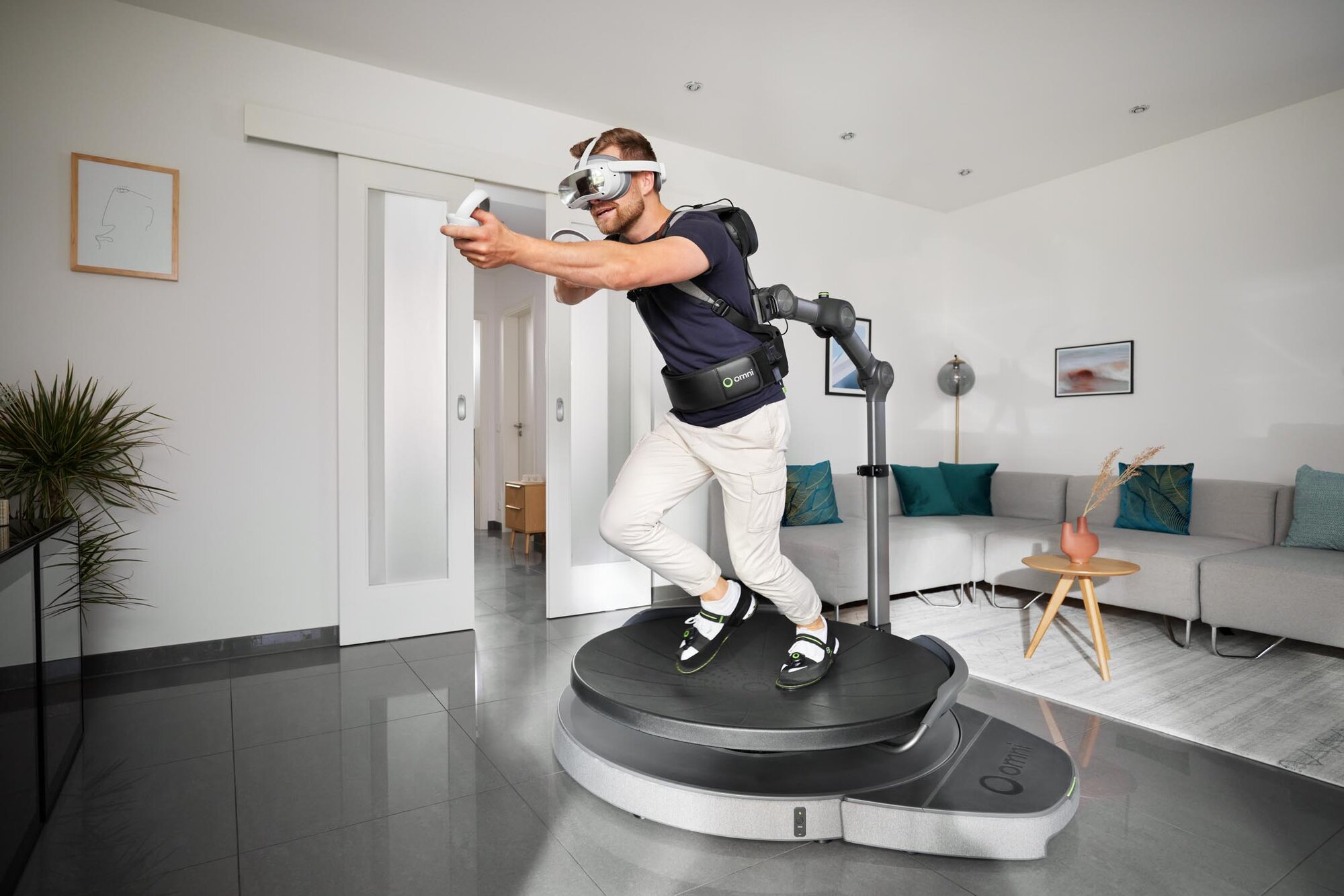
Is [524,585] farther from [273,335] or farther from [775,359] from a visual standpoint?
Result: [775,359]

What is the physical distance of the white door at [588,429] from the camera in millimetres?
4035

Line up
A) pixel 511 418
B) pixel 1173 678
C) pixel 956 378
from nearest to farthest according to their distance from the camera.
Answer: pixel 1173 678 < pixel 956 378 < pixel 511 418

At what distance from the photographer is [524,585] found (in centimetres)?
480

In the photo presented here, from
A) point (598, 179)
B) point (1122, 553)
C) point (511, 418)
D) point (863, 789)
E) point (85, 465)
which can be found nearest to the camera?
point (863, 789)

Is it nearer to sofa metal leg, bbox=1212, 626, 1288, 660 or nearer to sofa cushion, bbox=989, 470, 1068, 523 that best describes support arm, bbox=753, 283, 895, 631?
sofa metal leg, bbox=1212, 626, 1288, 660

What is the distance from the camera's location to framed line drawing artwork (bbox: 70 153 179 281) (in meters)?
2.94

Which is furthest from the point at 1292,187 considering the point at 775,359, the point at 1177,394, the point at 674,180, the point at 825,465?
the point at 775,359

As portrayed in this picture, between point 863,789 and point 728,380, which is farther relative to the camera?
point 728,380

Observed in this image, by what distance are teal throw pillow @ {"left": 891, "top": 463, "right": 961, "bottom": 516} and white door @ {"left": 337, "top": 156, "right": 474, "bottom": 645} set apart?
2966mm

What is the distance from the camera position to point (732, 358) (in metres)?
2.01

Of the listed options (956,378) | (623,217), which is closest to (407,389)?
(623,217)

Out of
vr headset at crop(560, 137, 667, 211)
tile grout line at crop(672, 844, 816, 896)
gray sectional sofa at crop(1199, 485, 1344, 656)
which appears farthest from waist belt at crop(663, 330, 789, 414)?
gray sectional sofa at crop(1199, 485, 1344, 656)

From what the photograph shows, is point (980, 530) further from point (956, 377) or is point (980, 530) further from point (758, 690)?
point (758, 690)

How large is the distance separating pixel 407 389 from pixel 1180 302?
15.2 ft
